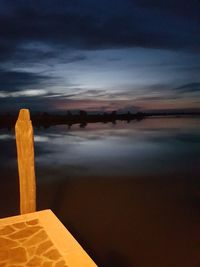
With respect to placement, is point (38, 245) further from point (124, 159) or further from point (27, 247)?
point (124, 159)

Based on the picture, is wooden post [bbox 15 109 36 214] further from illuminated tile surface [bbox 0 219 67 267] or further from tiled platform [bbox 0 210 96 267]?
illuminated tile surface [bbox 0 219 67 267]

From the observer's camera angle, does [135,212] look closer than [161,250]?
No

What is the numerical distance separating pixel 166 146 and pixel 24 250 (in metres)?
18.9

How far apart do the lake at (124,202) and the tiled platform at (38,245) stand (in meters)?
2.30

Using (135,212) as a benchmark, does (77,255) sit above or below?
above

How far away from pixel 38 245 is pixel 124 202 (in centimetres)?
561

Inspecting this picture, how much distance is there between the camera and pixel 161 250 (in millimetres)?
6750

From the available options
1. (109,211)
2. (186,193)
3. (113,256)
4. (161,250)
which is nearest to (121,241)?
(113,256)

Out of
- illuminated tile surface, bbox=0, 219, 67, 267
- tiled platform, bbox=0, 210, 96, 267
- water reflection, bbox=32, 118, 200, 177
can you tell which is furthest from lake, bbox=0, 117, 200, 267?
illuminated tile surface, bbox=0, 219, 67, 267

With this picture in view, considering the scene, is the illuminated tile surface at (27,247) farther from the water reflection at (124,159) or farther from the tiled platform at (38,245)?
the water reflection at (124,159)

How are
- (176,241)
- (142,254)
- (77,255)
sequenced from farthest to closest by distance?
(176,241)
(142,254)
(77,255)

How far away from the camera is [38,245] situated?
4.42 metres

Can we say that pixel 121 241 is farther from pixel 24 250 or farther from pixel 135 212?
pixel 24 250

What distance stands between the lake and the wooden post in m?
2.39
